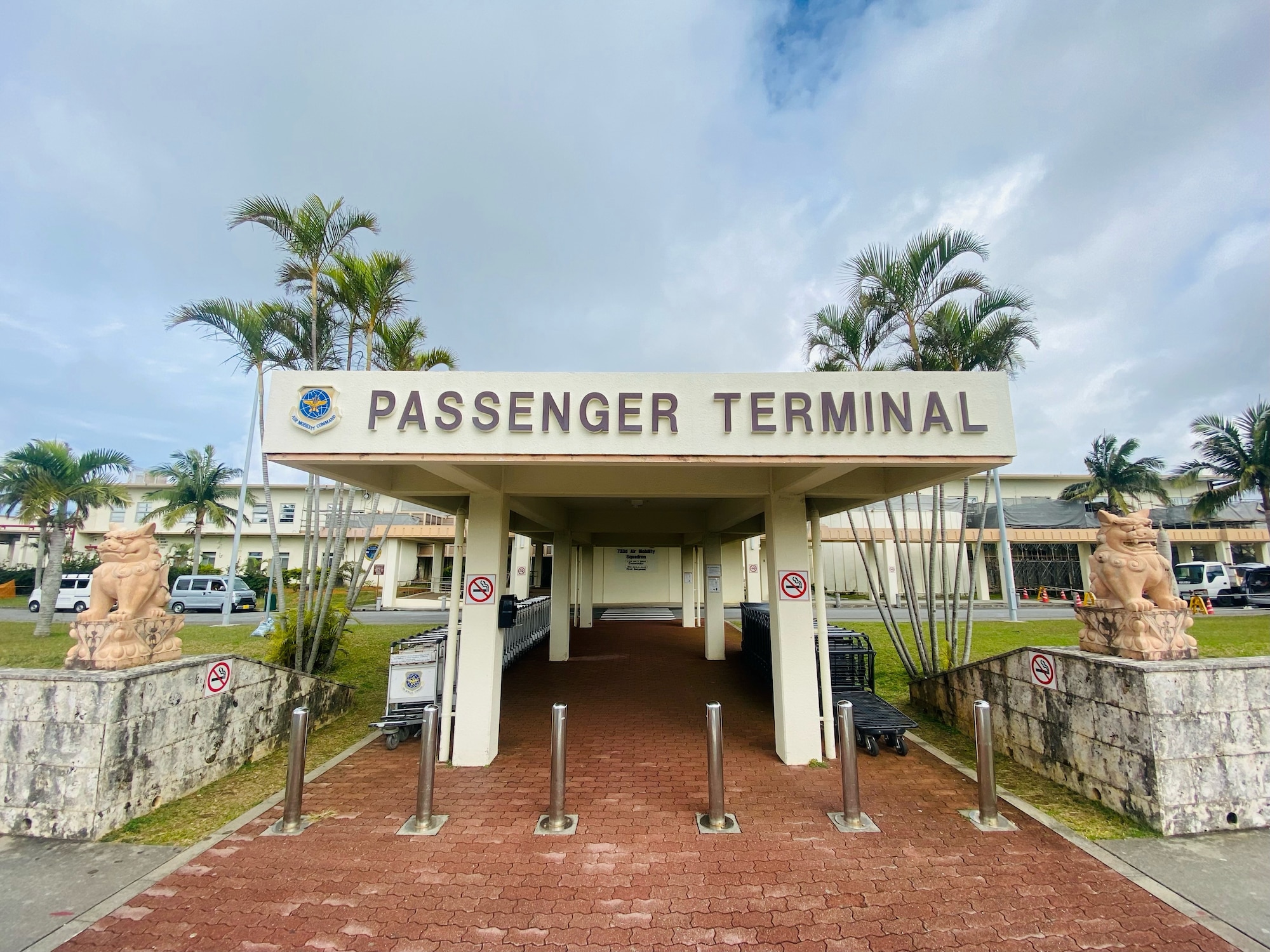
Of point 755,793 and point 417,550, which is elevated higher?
point 417,550

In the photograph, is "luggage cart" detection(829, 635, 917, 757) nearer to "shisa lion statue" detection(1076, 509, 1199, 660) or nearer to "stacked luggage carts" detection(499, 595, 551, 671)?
"shisa lion statue" detection(1076, 509, 1199, 660)

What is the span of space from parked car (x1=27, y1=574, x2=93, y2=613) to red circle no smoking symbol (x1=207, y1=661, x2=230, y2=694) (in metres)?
22.4

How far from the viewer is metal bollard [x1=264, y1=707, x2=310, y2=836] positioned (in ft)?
14.0

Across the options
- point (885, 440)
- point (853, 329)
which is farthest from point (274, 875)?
point (853, 329)

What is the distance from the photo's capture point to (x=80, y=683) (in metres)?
4.19

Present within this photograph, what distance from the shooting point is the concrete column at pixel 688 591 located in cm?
1750

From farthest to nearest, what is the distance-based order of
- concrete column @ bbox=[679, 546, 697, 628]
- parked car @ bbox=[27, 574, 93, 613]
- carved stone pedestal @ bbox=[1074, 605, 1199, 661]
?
parked car @ bbox=[27, 574, 93, 613]
concrete column @ bbox=[679, 546, 697, 628]
carved stone pedestal @ bbox=[1074, 605, 1199, 661]

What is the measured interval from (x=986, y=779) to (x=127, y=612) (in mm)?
6924

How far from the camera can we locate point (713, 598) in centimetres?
1163

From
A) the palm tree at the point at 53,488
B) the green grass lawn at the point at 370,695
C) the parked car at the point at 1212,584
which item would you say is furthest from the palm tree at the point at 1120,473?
the palm tree at the point at 53,488

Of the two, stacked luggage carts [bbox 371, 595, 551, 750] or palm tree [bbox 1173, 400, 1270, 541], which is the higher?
palm tree [bbox 1173, 400, 1270, 541]

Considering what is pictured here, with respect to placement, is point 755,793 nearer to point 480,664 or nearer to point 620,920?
point 620,920

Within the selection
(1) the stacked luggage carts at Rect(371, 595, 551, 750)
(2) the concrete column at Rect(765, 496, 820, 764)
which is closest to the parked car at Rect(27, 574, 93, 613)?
(1) the stacked luggage carts at Rect(371, 595, 551, 750)

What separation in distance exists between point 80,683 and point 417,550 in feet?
104
